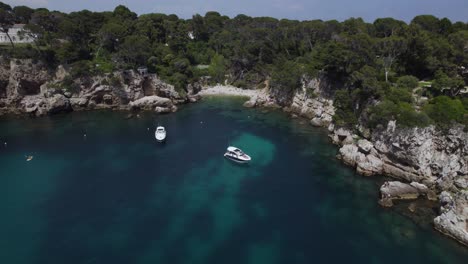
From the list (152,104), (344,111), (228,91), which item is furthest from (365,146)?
(228,91)

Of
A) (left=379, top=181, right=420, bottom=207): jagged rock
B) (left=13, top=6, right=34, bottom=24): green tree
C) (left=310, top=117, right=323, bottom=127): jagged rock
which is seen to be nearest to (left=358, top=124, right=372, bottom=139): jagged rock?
(left=310, top=117, right=323, bottom=127): jagged rock

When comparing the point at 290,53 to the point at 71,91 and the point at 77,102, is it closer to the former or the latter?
the point at 77,102

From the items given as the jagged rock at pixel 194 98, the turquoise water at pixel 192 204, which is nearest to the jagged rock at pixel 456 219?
the turquoise water at pixel 192 204

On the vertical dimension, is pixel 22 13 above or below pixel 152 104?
above

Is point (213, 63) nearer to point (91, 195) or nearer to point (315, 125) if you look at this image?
point (315, 125)

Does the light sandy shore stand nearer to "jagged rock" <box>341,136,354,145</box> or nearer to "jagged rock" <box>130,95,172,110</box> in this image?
"jagged rock" <box>130,95,172,110</box>
